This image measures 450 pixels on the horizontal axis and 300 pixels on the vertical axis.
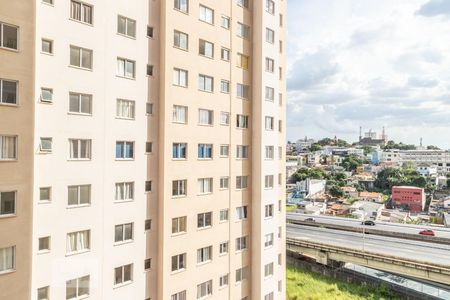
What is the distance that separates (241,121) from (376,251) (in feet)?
101

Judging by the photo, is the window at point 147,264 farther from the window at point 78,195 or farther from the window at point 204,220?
the window at point 78,195

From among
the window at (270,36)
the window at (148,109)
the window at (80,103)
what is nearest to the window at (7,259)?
the window at (80,103)

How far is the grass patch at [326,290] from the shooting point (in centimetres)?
4006

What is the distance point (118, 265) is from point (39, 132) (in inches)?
334

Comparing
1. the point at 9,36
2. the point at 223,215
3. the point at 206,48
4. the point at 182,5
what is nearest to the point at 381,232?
the point at 223,215

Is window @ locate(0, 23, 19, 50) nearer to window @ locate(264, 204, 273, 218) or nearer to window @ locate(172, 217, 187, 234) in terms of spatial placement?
window @ locate(172, 217, 187, 234)

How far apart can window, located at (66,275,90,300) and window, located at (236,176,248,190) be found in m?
12.4

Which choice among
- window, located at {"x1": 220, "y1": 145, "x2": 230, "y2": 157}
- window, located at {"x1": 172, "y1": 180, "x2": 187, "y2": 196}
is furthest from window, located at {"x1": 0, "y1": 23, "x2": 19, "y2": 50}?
window, located at {"x1": 220, "y1": 145, "x2": 230, "y2": 157}

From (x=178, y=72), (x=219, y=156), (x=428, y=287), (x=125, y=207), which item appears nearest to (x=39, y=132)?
(x=125, y=207)

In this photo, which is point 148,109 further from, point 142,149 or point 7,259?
point 7,259

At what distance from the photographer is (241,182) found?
26.4 metres

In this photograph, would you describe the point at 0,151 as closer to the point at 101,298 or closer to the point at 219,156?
the point at 101,298

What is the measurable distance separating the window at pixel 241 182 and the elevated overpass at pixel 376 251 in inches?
970

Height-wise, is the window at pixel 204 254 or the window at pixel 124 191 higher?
the window at pixel 124 191
